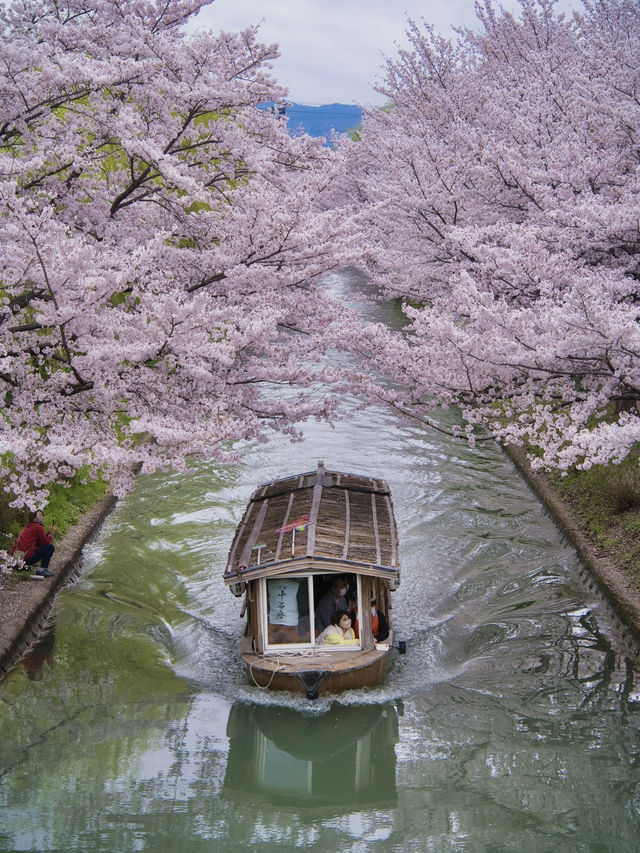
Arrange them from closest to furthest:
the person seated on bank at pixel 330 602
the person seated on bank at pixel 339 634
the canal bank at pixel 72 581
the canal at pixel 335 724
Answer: the canal at pixel 335 724 < the person seated on bank at pixel 339 634 < the person seated on bank at pixel 330 602 < the canal bank at pixel 72 581

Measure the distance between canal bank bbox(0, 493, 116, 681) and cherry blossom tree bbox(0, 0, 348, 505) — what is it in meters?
1.90

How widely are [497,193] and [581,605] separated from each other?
931 cm

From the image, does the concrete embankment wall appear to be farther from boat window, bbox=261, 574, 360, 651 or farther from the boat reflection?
boat window, bbox=261, 574, 360, 651

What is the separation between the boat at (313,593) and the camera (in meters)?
11.7

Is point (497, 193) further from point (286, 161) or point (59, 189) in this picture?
point (59, 189)

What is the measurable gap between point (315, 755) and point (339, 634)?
1807 mm

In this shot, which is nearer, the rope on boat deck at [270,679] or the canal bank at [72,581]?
the rope on boat deck at [270,679]

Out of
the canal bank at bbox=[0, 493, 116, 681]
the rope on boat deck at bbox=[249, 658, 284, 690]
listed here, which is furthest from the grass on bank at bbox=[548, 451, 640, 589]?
the canal bank at bbox=[0, 493, 116, 681]

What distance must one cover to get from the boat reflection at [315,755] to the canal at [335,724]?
26 millimetres

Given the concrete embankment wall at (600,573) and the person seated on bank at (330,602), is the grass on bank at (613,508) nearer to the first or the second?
the concrete embankment wall at (600,573)

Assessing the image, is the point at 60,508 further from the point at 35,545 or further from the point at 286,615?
the point at 286,615

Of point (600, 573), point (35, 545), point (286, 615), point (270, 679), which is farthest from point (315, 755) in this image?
point (600, 573)

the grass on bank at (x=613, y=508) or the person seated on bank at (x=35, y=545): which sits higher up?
the grass on bank at (x=613, y=508)

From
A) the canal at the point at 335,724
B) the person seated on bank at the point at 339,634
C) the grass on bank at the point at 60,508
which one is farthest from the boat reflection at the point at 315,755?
the grass on bank at the point at 60,508
